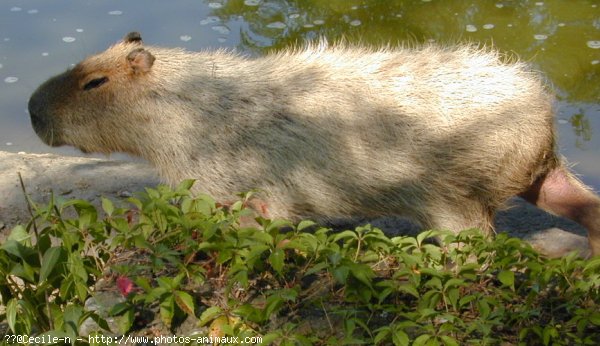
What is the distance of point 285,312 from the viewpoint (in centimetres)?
302

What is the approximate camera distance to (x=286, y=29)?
8.09 m

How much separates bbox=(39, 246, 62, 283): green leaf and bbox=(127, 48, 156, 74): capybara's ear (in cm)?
166

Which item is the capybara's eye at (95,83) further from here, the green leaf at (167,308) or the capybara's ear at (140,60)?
the green leaf at (167,308)

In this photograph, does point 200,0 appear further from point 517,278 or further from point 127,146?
point 517,278

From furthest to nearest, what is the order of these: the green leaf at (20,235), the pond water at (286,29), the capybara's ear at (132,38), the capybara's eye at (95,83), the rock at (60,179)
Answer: the pond water at (286,29), the rock at (60,179), the capybara's ear at (132,38), the capybara's eye at (95,83), the green leaf at (20,235)

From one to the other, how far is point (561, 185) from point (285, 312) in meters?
1.94

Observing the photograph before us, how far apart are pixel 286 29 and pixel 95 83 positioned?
396 cm

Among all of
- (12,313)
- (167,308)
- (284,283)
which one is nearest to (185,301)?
(167,308)

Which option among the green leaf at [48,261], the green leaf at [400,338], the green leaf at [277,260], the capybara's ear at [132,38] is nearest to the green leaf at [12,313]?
the green leaf at [48,261]

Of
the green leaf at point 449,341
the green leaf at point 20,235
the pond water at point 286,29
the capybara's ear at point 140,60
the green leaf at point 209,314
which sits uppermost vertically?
the capybara's ear at point 140,60

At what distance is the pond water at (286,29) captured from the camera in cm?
706

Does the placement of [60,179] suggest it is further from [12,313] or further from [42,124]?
[12,313]

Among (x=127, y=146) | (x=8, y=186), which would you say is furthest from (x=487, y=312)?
(x=8, y=186)

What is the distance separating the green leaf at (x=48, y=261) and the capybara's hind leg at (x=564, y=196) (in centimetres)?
255
